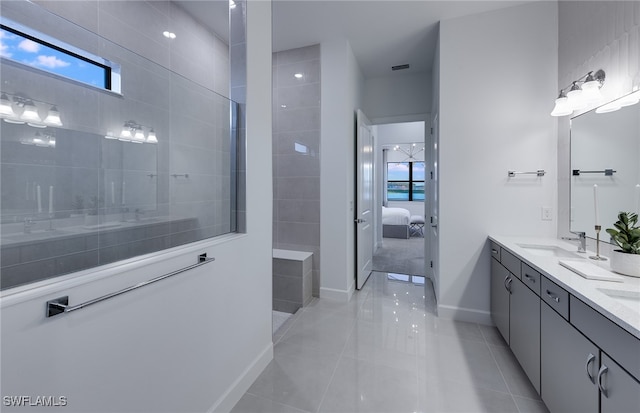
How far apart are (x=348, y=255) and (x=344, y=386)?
154 centimetres

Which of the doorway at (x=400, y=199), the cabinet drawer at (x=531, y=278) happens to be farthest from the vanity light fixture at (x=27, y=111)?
the doorway at (x=400, y=199)

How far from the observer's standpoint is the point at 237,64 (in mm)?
1722

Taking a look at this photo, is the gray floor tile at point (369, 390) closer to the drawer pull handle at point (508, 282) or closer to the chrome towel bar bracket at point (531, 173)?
the drawer pull handle at point (508, 282)

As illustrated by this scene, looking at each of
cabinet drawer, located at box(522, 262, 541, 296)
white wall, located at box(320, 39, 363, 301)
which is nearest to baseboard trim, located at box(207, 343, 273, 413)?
white wall, located at box(320, 39, 363, 301)

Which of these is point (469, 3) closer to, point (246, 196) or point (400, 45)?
point (400, 45)

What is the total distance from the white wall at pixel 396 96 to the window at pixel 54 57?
3396mm

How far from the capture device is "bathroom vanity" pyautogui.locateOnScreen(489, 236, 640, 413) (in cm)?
96

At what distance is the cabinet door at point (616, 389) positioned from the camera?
899mm

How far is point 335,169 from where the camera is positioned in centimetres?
317

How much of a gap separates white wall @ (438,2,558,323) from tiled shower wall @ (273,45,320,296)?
1.38 metres

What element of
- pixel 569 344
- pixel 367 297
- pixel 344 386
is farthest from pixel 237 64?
pixel 367 297

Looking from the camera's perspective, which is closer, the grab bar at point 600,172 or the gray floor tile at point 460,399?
the gray floor tile at point 460,399

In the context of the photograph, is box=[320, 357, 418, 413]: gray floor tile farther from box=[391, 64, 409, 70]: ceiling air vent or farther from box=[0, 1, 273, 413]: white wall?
box=[391, 64, 409, 70]: ceiling air vent

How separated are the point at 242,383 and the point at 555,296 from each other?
74.3 inches
